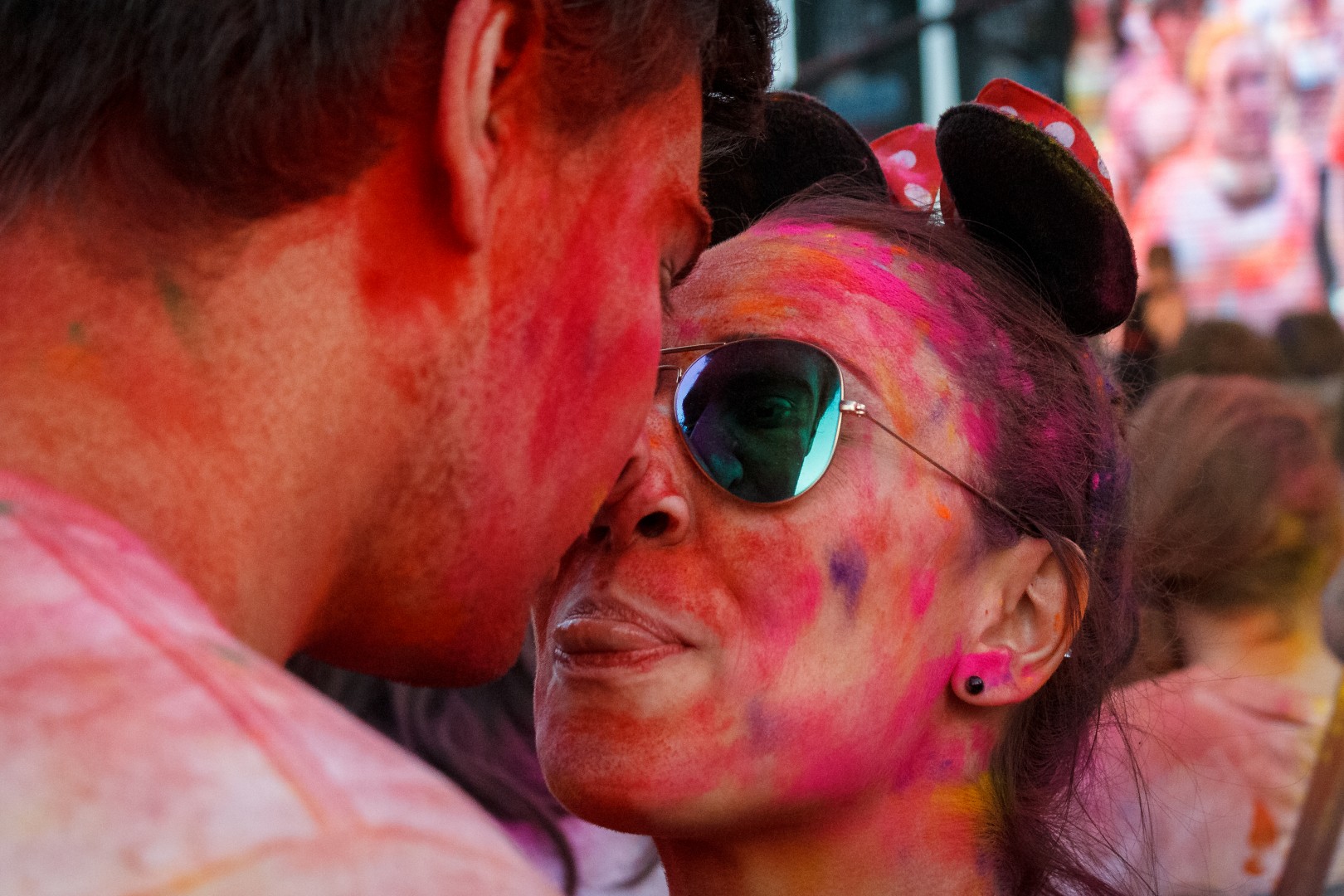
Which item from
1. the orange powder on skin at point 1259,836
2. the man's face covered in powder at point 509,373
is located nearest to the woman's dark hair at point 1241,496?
the orange powder on skin at point 1259,836

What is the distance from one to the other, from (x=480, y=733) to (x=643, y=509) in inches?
64.0

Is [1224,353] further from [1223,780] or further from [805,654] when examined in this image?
[805,654]

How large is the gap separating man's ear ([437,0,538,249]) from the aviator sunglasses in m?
0.95

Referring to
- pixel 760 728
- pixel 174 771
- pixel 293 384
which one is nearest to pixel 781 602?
pixel 760 728

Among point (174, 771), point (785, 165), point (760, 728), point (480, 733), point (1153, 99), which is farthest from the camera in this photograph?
point (1153, 99)

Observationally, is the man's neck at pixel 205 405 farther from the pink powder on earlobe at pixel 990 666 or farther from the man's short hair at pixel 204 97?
the pink powder on earlobe at pixel 990 666

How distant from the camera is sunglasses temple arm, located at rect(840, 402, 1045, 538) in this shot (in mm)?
2340

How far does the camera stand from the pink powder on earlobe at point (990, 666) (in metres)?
2.38

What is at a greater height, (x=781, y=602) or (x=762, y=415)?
(x=762, y=415)

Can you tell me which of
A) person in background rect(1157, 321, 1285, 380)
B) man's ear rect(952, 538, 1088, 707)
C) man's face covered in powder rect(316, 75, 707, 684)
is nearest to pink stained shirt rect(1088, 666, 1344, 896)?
man's ear rect(952, 538, 1088, 707)

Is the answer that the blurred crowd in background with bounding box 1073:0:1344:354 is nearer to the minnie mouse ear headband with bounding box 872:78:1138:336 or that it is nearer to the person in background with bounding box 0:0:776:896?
the minnie mouse ear headband with bounding box 872:78:1138:336

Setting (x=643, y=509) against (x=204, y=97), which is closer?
(x=204, y=97)

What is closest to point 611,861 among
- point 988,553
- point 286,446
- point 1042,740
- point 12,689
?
point 1042,740

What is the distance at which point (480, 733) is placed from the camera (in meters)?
3.68
